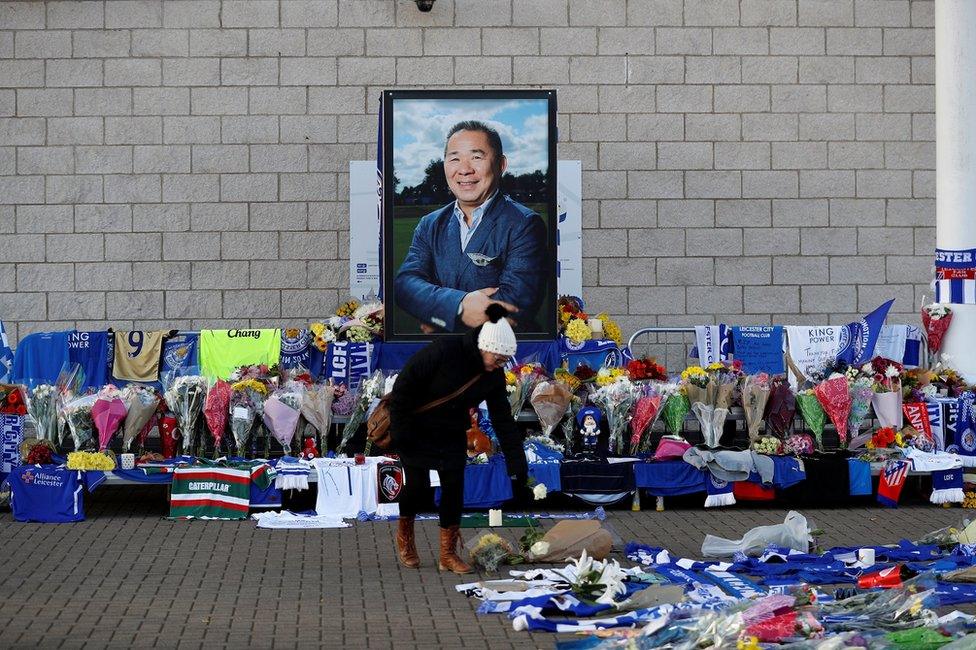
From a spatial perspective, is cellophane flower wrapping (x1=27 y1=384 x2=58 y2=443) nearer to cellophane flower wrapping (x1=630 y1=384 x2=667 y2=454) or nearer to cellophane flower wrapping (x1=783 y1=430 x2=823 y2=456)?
cellophane flower wrapping (x1=630 y1=384 x2=667 y2=454)

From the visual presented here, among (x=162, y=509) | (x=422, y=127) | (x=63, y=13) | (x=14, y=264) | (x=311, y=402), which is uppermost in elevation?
(x=63, y=13)

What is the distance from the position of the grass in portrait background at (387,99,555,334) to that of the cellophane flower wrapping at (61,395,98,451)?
9.83 feet

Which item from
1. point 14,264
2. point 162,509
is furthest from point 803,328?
point 14,264

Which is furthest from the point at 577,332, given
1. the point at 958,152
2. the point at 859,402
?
the point at 958,152

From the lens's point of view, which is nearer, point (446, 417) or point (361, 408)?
point (446, 417)

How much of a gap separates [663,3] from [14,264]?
297 inches

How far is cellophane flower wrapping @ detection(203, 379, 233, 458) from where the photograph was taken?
11383 mm

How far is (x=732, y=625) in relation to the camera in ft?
21.2

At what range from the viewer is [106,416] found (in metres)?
11.3

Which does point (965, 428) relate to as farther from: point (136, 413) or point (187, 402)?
point (136, 413)

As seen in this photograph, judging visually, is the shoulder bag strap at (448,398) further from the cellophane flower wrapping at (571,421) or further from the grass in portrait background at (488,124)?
the grass in portrait background at (488,124)

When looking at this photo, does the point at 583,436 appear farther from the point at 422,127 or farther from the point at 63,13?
the point at 63,13

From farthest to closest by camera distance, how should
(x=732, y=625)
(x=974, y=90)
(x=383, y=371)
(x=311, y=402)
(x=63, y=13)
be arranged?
(x=63, y=13) < (x=974, y=90) < (x=383, y=371) < (x=311, y=402) < (x=732, y=625)

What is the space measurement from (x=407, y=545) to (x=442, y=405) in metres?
0.94
